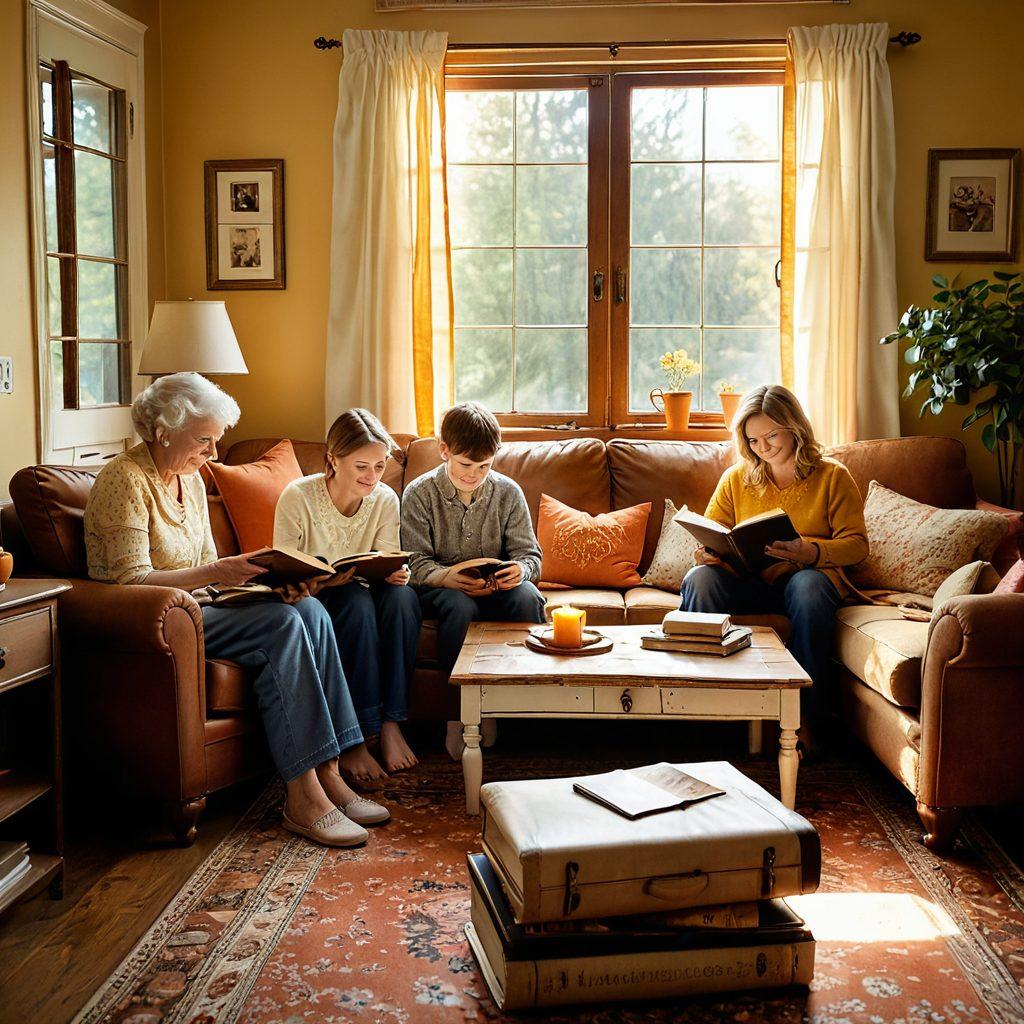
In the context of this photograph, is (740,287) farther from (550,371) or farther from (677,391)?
(550,371)

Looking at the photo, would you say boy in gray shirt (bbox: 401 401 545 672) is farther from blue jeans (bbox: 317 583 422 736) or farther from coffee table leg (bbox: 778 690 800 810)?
coffee table leg (bbox: 778 690 800 810)

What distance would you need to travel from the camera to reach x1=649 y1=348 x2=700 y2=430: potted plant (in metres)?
4.23

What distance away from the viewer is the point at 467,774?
2.76m

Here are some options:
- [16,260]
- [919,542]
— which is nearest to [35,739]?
[16,260]

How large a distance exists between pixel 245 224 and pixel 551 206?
122 cm

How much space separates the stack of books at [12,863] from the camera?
7.16 feet

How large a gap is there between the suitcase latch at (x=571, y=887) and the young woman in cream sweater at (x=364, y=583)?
1.28m

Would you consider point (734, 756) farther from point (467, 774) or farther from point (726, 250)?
point (726, 250)

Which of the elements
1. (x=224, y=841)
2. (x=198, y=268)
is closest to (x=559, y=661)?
(x=224, y=841)

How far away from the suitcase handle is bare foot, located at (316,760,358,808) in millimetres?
1132

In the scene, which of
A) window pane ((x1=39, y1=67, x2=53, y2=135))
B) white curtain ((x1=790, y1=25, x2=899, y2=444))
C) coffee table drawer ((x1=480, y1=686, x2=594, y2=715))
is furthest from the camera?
white curtain ((x1=790, y1=25, x2=899, y2=444))

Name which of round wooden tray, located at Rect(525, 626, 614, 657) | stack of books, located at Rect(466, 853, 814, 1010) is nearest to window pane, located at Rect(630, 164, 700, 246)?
round wooden tray, located at Rect(525, 626, 614, 657)

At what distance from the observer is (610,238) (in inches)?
172

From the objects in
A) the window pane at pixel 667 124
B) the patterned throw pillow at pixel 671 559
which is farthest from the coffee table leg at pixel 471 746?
the window pane at pixel 667 124
